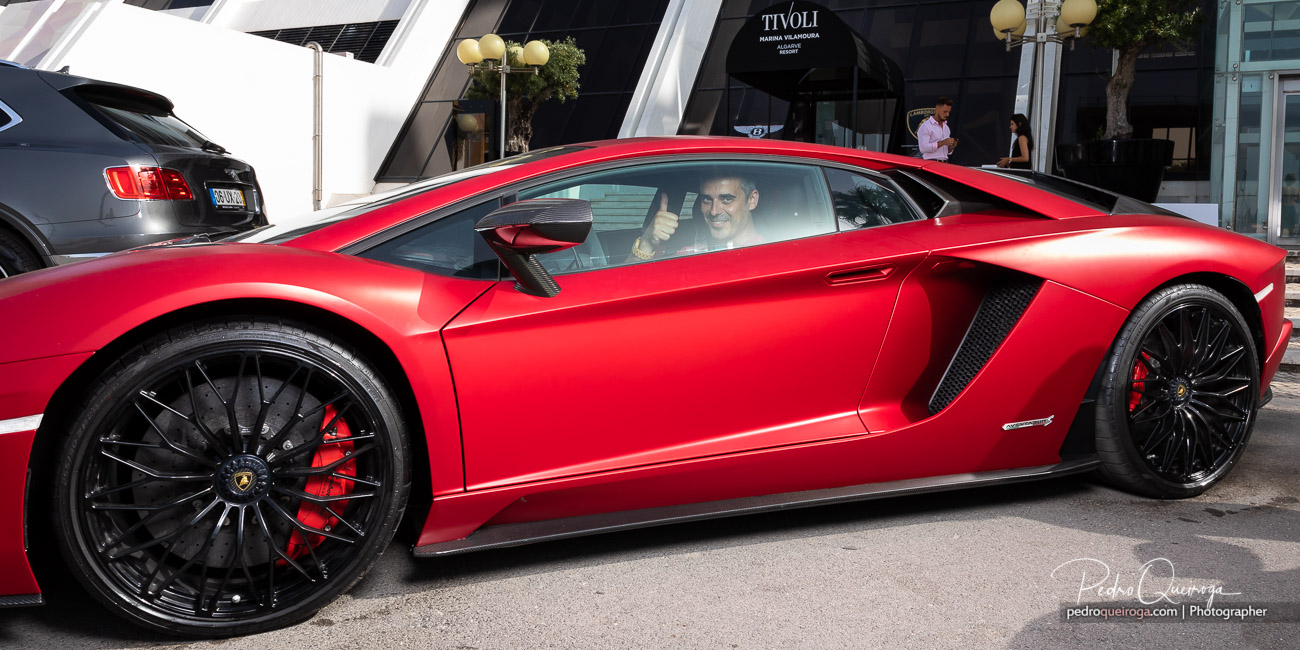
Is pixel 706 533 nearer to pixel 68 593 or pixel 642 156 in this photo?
pixel 642 156

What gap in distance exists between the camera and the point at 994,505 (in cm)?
311

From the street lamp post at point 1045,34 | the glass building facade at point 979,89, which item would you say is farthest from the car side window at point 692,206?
the glass building facade at point 979,89

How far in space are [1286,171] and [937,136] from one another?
5.18 meters

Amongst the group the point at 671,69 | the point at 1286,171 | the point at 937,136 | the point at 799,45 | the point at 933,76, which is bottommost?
the point at 1286,171

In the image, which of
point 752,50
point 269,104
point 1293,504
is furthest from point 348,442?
point 269,104

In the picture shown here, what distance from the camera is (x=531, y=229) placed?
89.0 inches

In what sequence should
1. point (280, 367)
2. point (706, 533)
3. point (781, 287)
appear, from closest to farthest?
1. point (280, 367)
2. point (781, 287)
3. point (706, 533)

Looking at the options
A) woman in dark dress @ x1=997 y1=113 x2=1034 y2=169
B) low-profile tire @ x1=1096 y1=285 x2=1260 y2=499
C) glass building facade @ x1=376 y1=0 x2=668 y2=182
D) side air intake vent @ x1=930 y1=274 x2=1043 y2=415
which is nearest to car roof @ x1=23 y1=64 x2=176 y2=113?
side air intake vent @ x1=930 y1=274 x2=1043 y2=415

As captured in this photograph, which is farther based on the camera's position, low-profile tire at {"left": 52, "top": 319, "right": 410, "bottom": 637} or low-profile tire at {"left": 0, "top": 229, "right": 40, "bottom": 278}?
low-profile tire at {"left": 0, "top": 229, "right": 40, "bottom": 278}

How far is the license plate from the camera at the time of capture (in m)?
5.08

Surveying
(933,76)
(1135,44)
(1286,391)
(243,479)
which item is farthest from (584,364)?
(933,76)

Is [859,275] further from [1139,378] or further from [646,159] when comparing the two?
[1139,378]

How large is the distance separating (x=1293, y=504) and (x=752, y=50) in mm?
11680

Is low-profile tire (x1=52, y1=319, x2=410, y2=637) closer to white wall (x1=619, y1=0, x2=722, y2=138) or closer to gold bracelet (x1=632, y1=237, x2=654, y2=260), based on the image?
gold bracelet (x1=632, y1=237, x2=654, y2=260)
